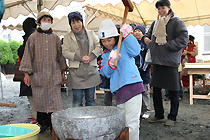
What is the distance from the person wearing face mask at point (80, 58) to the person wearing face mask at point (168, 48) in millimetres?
903

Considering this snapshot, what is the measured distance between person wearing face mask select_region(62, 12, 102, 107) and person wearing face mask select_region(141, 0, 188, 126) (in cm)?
90

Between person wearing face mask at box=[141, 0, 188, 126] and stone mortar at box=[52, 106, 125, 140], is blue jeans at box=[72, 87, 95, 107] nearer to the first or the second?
person wearing face mask at box=[141, 0, 188, 126]

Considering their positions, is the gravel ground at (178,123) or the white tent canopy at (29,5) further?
the white tent canopy at (29,5)

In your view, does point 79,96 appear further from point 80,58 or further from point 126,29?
point 126,29

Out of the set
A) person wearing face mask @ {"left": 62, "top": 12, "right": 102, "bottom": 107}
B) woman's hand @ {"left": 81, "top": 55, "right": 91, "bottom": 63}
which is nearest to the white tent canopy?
person wearing face mask @ {"left": 62, "top": 12, "right": 102, "bottom": 107}

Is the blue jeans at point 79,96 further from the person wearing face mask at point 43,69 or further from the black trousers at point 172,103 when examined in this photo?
the black trousers at point 172,103

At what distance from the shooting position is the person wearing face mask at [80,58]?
2.84m

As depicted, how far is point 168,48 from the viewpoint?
2.98 meters

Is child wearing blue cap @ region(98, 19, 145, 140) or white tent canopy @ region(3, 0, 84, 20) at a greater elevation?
white tent canopy @ region(3, 0, 84, 20)

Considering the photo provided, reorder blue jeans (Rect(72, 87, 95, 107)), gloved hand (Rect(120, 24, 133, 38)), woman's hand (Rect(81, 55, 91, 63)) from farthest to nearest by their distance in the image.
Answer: blue jeans (Rect(72, 87, 95, 107)) < woman's hand (Rect(81, 55, 91, 63)) < gloved hand (Rect(120, 24, 133, 38))

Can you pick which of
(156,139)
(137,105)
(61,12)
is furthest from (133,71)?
(61,12)

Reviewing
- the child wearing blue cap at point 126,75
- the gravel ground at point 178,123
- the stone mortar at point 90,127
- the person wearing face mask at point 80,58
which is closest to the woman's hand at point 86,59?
the person wearing face mask at point 80,58

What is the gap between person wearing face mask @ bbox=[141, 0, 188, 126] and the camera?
2.97 meters

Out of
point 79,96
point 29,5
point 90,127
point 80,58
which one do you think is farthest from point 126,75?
point 29,5
